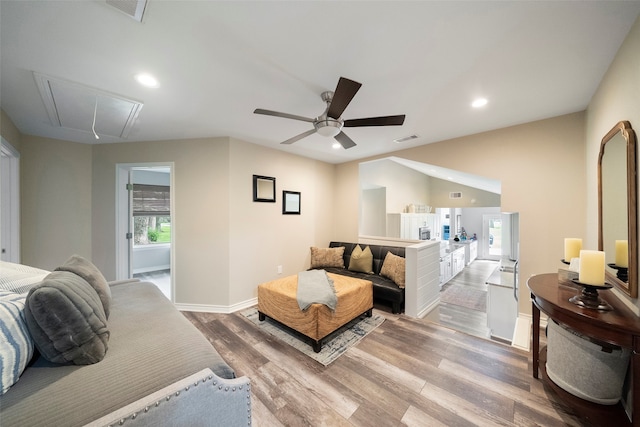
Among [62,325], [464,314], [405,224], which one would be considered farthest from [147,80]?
[464,314]

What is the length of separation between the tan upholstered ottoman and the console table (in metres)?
1.60

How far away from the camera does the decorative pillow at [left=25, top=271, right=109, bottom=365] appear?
971mm

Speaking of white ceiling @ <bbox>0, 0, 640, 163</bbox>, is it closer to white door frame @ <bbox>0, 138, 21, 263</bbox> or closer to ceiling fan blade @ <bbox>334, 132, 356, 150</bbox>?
ceiling fan blade @ <bbox>334, 132, 356, 150</bbox>

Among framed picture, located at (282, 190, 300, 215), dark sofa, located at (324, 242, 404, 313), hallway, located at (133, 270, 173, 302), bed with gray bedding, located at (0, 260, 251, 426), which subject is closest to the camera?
bed with gray bedding, located at (0, 260, 251, 426)

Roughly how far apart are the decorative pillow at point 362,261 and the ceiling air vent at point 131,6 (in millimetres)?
3587

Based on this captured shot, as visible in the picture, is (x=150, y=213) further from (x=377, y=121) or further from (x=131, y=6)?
(x=377, y=121)

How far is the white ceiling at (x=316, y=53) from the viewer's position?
1244mm

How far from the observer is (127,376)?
99cm

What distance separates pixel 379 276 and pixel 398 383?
1.84 m

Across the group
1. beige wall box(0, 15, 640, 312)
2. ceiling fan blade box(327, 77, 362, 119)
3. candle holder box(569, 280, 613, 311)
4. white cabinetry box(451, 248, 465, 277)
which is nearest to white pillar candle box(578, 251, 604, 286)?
candle holder box(569, 280, 613, 311)

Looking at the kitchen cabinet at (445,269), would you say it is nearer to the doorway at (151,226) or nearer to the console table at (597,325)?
the console table at (597,325)

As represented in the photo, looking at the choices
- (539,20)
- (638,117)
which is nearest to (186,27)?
(539,20)

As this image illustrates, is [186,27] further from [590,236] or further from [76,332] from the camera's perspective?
[590,236]

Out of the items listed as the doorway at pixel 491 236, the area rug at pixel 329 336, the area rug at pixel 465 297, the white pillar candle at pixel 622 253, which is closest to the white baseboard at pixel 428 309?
the area rug at pixel 329 336
